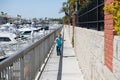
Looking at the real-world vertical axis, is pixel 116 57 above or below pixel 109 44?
below

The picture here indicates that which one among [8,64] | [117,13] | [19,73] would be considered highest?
[117,13]

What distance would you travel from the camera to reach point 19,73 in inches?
269

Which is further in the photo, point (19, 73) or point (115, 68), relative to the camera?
point (19, 73)

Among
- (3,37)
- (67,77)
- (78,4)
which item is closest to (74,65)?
(67,77)

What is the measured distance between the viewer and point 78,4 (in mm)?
22719

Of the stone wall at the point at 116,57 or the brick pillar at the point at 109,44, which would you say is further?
the brick pillar at the point at 109,44

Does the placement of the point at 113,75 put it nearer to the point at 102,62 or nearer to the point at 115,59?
the point at 115,59

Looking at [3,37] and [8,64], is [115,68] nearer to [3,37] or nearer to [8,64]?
[8,64]

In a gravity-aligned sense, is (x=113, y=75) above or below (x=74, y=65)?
above

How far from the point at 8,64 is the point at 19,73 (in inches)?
59.3

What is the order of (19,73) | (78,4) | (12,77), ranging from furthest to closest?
(78,4) < (19,73) < (12,77)

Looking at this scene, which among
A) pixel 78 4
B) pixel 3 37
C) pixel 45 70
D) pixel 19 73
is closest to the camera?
pixel 19 73

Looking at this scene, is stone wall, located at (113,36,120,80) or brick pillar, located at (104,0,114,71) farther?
brick pillar, located at (104,0,114,71)

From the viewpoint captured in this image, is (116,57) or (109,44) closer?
(116,57)
